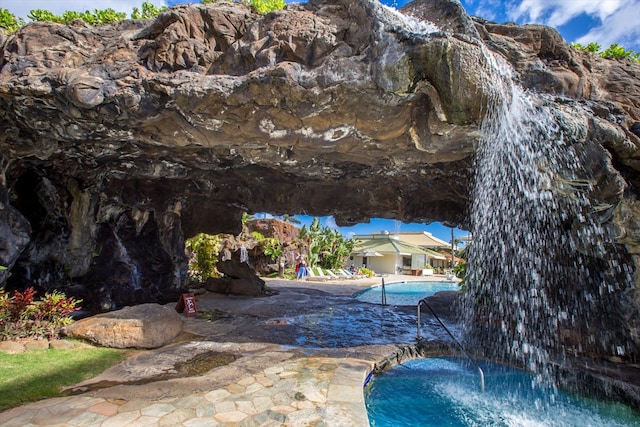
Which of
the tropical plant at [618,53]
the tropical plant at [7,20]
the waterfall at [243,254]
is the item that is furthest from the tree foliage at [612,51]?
the waterfall at [243,254]

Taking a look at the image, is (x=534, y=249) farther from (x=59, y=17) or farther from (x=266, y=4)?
(x=59, y=17)

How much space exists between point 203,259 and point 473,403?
1790 centimetres

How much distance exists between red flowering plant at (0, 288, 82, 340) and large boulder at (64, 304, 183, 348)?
33 centimetres

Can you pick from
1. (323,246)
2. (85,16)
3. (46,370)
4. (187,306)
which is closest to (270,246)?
(323,246)

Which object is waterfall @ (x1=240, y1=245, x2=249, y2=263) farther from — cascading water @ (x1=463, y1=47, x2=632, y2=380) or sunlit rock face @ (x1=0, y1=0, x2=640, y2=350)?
cascading water @ (x1=463, y1=47, x2=632, y2=380)

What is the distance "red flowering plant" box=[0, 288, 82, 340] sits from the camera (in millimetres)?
6969

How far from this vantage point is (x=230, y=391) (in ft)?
16.8

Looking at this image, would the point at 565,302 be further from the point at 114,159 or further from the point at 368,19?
the point at 114,159

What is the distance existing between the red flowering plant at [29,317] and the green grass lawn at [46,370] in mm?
860

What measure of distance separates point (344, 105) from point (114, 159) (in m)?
7.69

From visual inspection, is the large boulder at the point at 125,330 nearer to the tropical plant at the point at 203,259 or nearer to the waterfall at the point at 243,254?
the tropical plant at the point at 203,259

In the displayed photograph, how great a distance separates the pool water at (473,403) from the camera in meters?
5.21

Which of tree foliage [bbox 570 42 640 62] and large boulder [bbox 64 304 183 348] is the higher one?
tree foliage [bbox 570 42 640 62]

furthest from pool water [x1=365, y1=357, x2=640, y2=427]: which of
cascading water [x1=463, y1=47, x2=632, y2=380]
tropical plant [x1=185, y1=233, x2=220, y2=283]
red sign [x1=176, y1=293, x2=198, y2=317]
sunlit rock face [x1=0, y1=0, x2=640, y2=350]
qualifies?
tropical plant [x1=185, y1=233, x2=220, y2=283]
